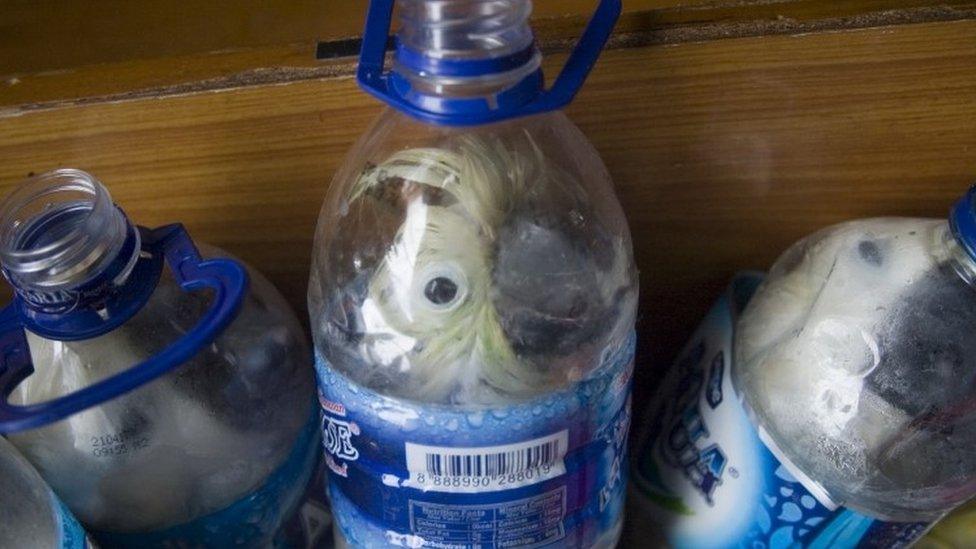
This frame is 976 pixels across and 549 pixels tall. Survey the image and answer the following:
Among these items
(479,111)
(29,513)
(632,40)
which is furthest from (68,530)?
(632,40)

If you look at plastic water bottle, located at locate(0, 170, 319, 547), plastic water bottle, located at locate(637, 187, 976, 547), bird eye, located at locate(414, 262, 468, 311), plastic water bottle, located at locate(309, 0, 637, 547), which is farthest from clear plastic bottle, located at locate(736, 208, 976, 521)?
plastic water bottle, located at locate(0, 170, 319, 547)

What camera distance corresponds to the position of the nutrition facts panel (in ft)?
1.75

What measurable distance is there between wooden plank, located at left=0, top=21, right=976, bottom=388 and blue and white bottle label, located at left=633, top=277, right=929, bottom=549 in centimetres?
8

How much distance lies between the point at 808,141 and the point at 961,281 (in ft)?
0.47

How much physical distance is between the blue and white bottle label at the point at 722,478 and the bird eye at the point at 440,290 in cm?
23

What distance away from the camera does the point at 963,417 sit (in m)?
0.56

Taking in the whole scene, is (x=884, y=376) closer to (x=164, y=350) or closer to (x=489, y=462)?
(x=489, y=462)

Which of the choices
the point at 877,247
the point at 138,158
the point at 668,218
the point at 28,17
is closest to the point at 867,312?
the point at 877,247

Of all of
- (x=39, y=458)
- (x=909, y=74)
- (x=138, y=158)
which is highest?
(x=909, y=74)

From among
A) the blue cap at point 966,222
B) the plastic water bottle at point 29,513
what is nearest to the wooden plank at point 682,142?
the blue cap at point 966,222

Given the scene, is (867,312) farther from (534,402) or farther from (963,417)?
(534,402)

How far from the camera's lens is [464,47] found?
0.45m

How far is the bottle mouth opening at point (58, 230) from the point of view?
494mm

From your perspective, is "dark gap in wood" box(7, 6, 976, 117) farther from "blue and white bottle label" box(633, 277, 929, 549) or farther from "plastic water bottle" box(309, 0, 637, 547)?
"blue and white bottle label" box(633, 277, 929, 549)
